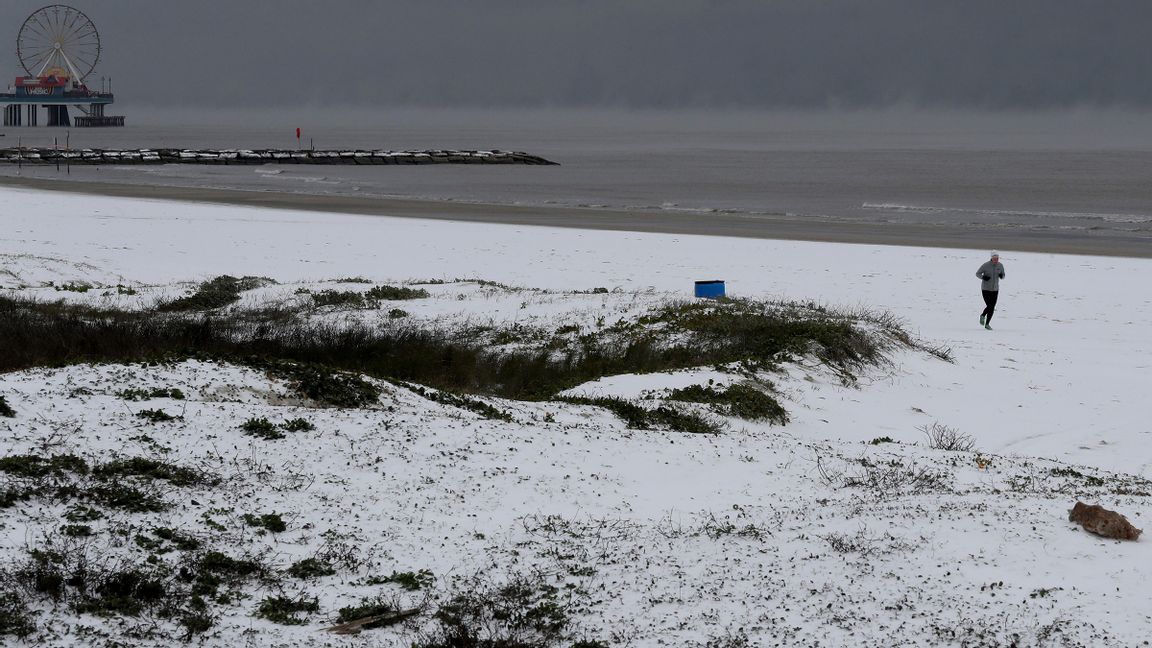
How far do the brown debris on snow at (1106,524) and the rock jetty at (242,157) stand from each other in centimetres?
8182

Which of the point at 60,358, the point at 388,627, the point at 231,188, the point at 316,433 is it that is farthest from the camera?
the point at 231,188

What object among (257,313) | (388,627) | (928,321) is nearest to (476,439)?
(388,627)

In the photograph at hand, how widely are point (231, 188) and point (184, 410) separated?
54918 mm

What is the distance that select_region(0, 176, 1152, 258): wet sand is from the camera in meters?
37.4

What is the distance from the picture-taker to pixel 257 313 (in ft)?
55.2

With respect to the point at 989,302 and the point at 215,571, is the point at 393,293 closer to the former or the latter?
the point at 989,302

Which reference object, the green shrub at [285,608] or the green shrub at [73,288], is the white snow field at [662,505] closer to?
the green shrub at [285,608]

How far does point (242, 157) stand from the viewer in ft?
302

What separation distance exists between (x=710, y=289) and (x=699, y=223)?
24.3 meters

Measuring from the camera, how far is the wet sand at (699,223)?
3741 centimetres

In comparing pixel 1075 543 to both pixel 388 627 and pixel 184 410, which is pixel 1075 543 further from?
pixel 184 410

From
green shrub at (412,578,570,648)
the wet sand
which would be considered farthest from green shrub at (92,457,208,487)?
the wet sand

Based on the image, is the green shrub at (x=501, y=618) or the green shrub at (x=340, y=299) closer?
the green shrub at (x=501, y=618)

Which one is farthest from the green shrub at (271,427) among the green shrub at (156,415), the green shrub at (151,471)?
the green shrub at (151,471)
